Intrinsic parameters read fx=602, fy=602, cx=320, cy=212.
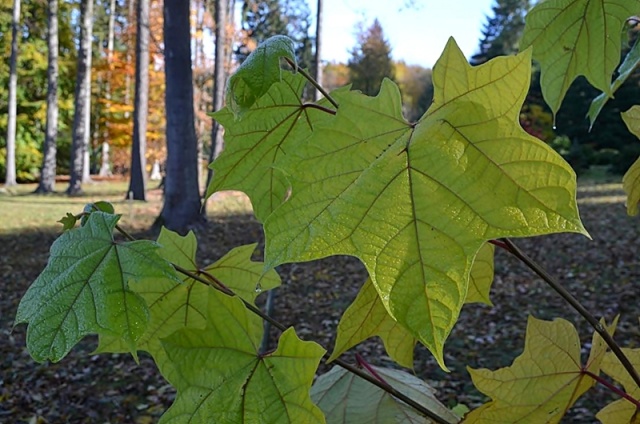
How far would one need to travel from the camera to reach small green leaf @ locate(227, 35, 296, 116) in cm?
58

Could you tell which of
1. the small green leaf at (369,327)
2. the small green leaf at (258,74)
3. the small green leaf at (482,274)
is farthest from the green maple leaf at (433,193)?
the small green leaf at (482,274)

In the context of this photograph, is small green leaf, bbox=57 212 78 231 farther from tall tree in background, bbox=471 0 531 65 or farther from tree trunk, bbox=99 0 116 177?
tall tree in background, bbox=471 0 531 65

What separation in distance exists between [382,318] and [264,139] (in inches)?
11.1

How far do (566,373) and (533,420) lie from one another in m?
0.08

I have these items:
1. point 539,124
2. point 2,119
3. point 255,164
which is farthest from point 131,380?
point 2,119

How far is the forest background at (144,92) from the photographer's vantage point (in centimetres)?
1714

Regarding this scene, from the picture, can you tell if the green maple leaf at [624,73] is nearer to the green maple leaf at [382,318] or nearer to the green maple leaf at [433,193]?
the green maple leaf at [382,318]

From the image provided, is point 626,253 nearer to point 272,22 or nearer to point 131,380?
point 131,380

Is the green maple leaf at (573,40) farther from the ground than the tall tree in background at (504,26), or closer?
closer

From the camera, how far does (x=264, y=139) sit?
79cm

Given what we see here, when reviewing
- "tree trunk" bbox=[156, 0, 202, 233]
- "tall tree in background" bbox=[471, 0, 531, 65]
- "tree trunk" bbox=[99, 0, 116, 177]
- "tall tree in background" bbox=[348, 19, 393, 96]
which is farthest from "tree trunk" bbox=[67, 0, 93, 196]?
"tall tree in background" bbox=[471, 0, 531, 65]

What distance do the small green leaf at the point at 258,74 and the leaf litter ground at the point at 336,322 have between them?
132 inches

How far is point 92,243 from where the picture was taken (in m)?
0.64

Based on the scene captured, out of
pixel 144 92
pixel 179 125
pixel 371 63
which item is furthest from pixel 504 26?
pixel 179 125
